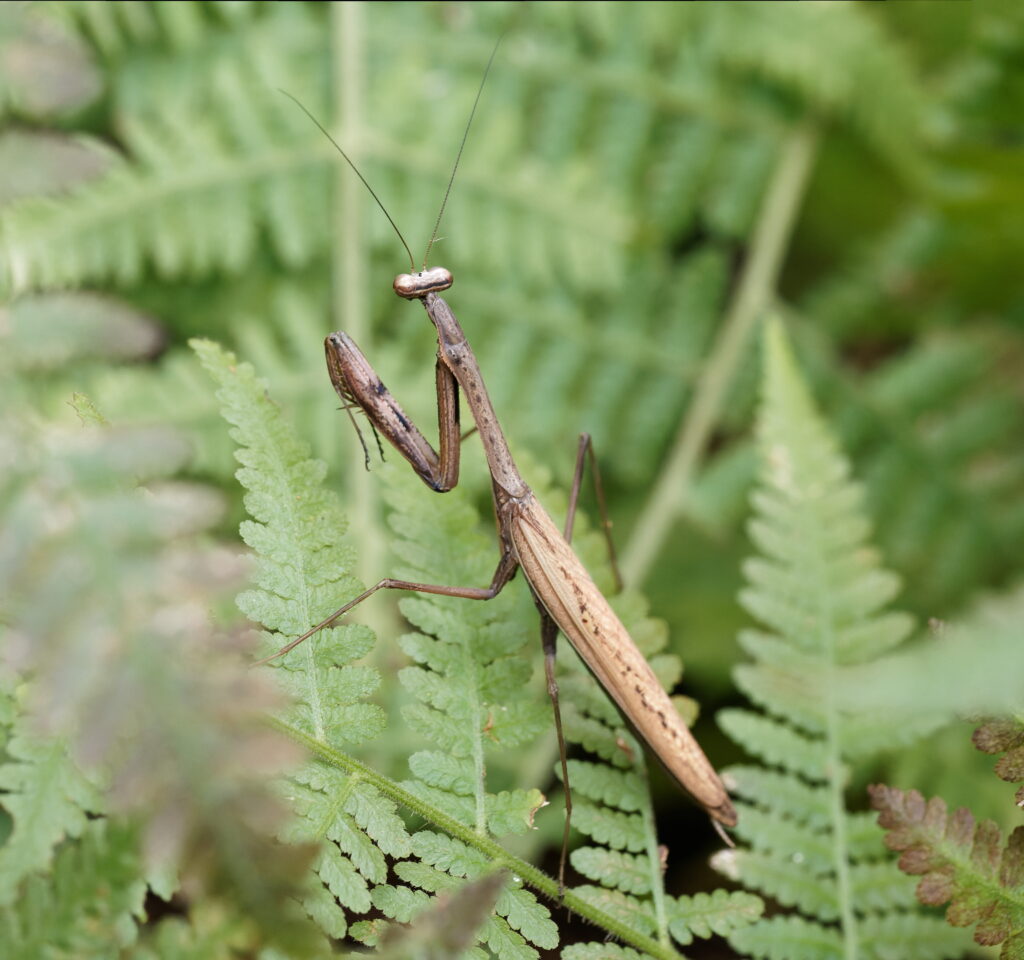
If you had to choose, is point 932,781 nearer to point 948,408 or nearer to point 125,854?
point 948,408

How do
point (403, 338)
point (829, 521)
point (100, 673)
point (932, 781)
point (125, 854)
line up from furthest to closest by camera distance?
point (403, 338)
point (932, 781)
point (829, 521)
point (125, 854)
point (100, 673)

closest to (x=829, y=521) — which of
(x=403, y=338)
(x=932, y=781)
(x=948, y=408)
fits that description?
(x=932, y=781)

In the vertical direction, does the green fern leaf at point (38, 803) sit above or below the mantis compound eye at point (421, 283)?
below

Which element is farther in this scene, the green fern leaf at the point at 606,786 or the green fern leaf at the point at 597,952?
the green fern leaf at the point at 606,786

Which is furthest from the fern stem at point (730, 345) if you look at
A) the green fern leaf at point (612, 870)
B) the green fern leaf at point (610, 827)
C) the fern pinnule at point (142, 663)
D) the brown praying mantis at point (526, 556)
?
the fern pinnule at point (142, 663)

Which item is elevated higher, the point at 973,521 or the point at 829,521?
the point at 973,521

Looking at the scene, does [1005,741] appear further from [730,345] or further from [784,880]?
[730,345]

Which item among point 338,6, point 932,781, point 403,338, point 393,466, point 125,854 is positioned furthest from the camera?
point 403,338

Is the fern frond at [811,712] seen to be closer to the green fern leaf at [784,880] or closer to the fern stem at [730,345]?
the green fern leaf at [784,880]
